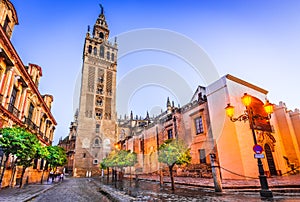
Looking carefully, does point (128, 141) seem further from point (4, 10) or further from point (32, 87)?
point (4, 10)

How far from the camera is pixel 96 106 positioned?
140 feet

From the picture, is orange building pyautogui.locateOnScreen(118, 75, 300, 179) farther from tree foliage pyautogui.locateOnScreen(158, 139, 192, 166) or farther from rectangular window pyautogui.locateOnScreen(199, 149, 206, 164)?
tree foliage pyautogui.locateOnScreen(158, 139, 192, 166)

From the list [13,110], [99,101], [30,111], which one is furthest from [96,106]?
[13,110]

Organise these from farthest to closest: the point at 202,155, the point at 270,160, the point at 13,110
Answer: the point at 202,155, the point at 270,160, the point at 13,110

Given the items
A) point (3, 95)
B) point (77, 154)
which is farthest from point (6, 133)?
point (77, 154)

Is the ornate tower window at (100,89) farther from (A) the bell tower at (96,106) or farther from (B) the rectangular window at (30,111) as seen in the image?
(B) the rectangular window at (30,111)

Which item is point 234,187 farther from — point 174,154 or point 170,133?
point 170,133

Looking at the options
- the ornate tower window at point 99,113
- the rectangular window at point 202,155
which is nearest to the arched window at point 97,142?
the ornate tower window at point 99,113

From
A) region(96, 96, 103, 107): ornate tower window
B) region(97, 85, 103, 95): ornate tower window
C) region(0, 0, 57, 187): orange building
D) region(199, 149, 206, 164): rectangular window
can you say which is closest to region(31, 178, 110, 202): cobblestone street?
region(0, 0, 57, 187): orange building

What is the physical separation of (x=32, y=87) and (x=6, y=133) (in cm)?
949

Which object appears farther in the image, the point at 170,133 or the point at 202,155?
the point at 170,133

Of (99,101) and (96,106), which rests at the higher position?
(99,101)

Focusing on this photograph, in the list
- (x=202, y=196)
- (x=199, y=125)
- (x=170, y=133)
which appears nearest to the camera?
(x=202, y=196)

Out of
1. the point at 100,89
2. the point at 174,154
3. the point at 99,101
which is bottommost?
the point at 174,154
